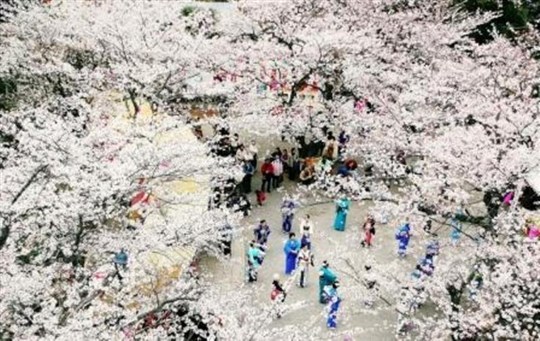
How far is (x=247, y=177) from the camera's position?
67.9 ft

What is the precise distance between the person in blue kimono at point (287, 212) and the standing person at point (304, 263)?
76.7 inches

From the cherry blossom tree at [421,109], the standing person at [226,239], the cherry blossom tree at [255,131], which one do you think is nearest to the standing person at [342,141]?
the cherry blossom tree at [255,131]

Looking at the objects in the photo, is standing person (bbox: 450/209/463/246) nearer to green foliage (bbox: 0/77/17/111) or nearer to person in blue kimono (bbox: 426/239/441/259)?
person in blue kimono (bbox: 426/239/441/259)

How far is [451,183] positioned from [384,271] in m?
2.46

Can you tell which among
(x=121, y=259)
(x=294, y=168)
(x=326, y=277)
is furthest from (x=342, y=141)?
(x=121, y=259)

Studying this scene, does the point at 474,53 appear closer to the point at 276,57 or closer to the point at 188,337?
the point at 276,57

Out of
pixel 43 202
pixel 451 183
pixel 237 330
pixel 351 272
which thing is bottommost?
pixel 351 272

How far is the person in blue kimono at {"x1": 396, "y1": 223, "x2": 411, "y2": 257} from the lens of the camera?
17502mm

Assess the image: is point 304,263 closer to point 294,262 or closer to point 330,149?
point 294,262

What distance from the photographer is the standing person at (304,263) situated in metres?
16.0

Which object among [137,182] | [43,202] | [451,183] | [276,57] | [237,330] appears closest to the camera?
[43,202]

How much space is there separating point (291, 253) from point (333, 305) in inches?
84.2

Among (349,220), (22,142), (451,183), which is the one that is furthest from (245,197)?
(22,142)

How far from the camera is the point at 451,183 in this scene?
14.9 m
